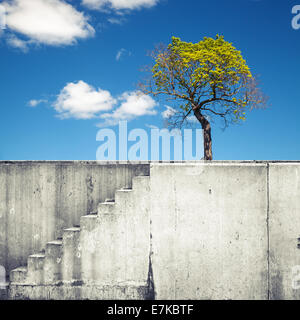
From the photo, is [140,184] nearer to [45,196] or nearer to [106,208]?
[106,208]

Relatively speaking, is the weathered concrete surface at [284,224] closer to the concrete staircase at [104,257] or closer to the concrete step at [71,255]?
the concrete staircase at [104,257]

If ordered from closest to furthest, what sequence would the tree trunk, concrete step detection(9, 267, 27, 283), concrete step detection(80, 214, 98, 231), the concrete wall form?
concrete step detection(80, 214, 98, 231)
concrete step detection(9, 267, 27, 283)
the concrete wall
the tree trunk

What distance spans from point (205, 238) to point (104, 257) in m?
2.03

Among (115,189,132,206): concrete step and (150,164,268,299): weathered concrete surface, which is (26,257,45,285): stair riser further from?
(150,164,268,299): weathered concrete surface

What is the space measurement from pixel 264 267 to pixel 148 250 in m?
2.31

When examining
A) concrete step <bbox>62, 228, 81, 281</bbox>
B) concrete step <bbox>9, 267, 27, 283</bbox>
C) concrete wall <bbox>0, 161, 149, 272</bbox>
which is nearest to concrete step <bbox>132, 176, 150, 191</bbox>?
concrete wall <bbox>0, 161, 149, 272</bbox>

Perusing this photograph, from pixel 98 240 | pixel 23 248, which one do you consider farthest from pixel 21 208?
pixel 98 240

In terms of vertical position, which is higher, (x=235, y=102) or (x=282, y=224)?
(x=235, y=102)

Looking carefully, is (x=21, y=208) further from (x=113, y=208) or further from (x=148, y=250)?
(x=148, y=250)

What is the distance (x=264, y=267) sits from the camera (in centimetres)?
507

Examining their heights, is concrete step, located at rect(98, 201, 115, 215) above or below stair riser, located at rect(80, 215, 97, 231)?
above

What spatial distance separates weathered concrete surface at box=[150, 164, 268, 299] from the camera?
504 cm

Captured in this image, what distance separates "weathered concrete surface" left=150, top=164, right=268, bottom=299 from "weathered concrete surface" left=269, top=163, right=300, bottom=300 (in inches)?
9.2

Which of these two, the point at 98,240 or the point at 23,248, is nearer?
the point at 98,240
